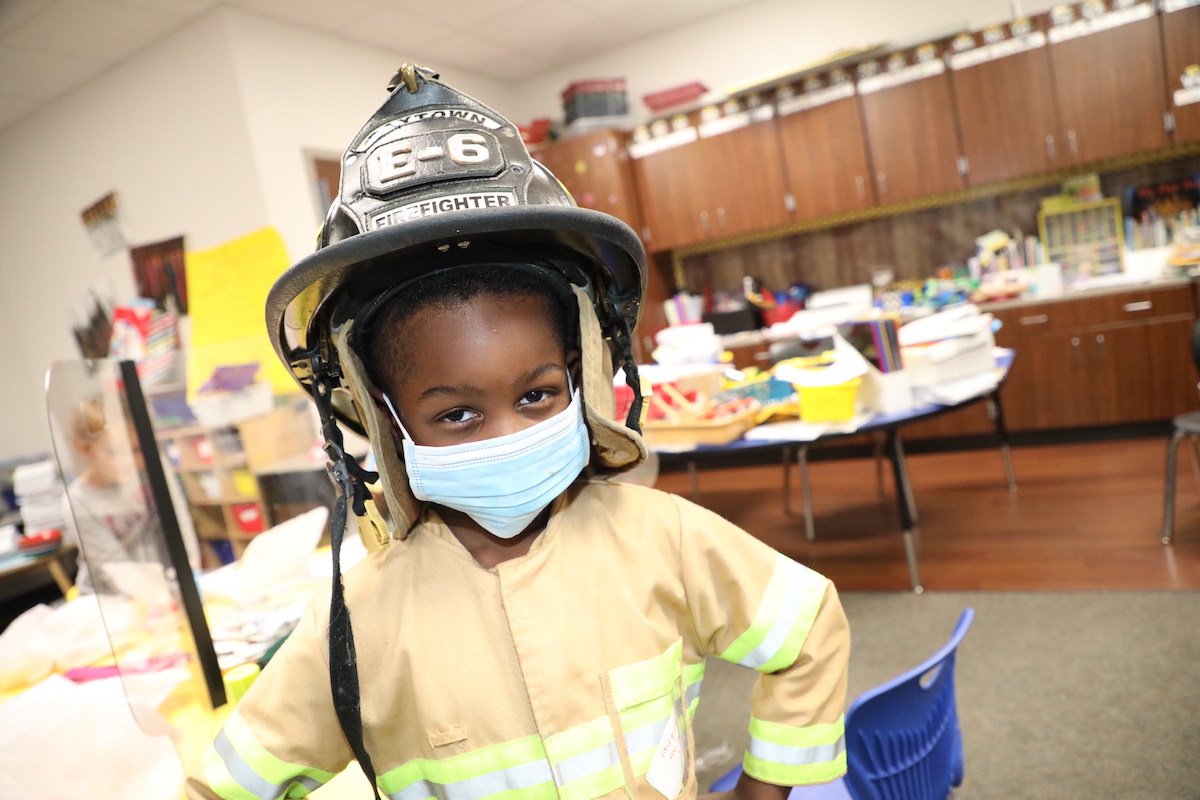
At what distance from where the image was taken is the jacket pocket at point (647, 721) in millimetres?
805

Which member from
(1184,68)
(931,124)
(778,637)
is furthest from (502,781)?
(1184,68)

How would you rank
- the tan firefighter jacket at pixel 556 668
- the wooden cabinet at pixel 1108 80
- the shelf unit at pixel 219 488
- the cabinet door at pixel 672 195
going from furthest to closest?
the cabinet door at pixel 672 195 → the wooden cabinet at pixel 1108 80 → the shelf unit at pixel 219 488 → the tan firefighter jacket at pixel 556 668

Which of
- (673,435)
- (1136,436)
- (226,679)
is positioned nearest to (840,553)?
(673,435)

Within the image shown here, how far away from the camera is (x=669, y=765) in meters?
0.83

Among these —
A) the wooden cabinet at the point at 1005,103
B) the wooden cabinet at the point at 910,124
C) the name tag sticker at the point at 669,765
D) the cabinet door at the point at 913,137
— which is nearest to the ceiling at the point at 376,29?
the wooden cabinet at the point at 910,124

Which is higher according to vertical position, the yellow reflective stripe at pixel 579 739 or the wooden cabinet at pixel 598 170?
the wooden cabinet at pixel 598 170

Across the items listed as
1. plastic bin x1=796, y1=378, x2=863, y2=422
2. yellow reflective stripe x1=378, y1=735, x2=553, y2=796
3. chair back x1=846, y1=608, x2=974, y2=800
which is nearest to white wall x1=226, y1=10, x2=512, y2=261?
plastic bin x1=796, y1=378, x2=863, y2=422

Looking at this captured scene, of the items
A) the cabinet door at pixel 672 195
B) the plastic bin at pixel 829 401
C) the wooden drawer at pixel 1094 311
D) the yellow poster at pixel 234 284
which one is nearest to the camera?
the plastic bin at pixel 829 401

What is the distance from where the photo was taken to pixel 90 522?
3.76 ft

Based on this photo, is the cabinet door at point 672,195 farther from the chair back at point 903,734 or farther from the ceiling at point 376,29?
the chair back at point 903,734

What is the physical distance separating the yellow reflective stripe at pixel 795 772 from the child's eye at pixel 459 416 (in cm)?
50

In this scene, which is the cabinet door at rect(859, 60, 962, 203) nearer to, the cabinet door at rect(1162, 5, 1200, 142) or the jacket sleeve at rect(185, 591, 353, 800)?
the cabinet door at rect(1162, 5, 1200, 142)

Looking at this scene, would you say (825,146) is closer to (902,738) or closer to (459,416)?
(902,738)

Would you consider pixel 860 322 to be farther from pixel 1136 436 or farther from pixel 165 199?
pixel 165 199
